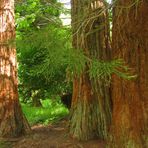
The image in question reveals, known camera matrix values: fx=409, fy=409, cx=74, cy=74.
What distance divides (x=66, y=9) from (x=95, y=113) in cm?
187

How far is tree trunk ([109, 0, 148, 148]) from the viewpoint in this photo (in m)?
5.76

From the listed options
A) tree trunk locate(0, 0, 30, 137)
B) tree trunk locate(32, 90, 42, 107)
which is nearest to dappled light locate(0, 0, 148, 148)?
tree trunk locate(0, 0, 30, 137)

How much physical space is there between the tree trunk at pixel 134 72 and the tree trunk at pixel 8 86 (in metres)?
2.56

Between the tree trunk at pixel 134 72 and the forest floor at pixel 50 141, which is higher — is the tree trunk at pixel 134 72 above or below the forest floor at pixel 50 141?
above

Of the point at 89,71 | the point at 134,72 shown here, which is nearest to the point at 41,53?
the point at 134,72

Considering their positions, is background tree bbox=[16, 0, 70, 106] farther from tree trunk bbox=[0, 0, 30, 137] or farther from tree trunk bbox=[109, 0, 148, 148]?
tree trunk bbox=[109, 0, 148, 148]

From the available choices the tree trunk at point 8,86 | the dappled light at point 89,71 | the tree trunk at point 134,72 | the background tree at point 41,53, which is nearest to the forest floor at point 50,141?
the dappled light at point 89,71

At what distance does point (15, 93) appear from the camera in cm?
811

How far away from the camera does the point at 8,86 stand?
8.02 metres

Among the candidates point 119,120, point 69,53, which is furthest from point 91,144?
point 69,53

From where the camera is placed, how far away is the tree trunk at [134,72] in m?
5.76

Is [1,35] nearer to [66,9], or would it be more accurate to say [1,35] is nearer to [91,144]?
[66,9]

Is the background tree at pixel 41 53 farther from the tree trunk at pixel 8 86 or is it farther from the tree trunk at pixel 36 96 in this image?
the tree trunk at pixel 8 86

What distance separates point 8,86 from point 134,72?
3.08 meters
